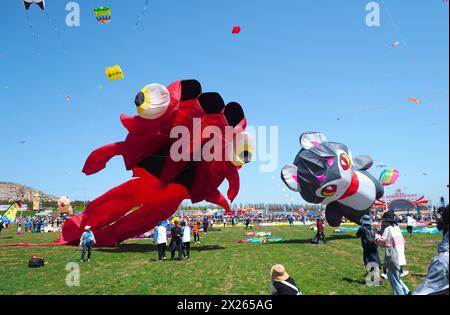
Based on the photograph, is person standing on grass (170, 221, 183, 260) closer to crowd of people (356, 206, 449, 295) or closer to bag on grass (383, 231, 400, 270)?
crowd of people (356, 206, 449, 295)

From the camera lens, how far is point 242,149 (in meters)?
18.5

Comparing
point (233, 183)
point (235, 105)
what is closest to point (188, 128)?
point (235, 105)

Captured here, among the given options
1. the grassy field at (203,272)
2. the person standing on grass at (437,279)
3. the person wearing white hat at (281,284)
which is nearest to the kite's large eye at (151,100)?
the grassy field at (203,272)

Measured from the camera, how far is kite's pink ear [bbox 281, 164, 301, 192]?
67.5 feet

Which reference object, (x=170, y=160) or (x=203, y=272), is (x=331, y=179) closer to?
(x=170, y=160)

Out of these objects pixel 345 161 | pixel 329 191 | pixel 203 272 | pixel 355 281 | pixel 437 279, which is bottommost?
pixel 203 272

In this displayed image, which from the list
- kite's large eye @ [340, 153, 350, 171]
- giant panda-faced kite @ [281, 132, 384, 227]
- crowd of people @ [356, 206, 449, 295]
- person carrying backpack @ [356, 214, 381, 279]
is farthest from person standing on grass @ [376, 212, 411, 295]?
kite's large eye @ [340, 153, 350, 171]

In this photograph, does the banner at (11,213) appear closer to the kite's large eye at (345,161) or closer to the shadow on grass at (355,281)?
the kite's large eye at (345,161)

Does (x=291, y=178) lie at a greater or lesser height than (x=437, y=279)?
greater

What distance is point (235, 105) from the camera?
60.1ft

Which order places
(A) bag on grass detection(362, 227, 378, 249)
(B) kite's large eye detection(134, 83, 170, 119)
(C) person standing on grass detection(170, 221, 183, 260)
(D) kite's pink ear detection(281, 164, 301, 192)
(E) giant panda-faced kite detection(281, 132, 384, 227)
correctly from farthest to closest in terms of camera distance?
(D) kite's pink ear detection(281, 164, 301, 192) < (E) giant panda-faced kite detection(281, 132, 384, 227) < (B) kite's large eye detection(134, 83, 170, 119) < (C) person standing on grass detection(170, 221, 183, 260) < (A) bag on grass detection(362, 227, 378, 249)

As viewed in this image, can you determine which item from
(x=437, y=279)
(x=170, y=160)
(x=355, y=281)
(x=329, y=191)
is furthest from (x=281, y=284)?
(x=329, y=191)

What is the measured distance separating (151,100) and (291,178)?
9248 millimetres

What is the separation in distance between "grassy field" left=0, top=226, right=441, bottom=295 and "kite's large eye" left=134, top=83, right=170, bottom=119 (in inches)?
254
